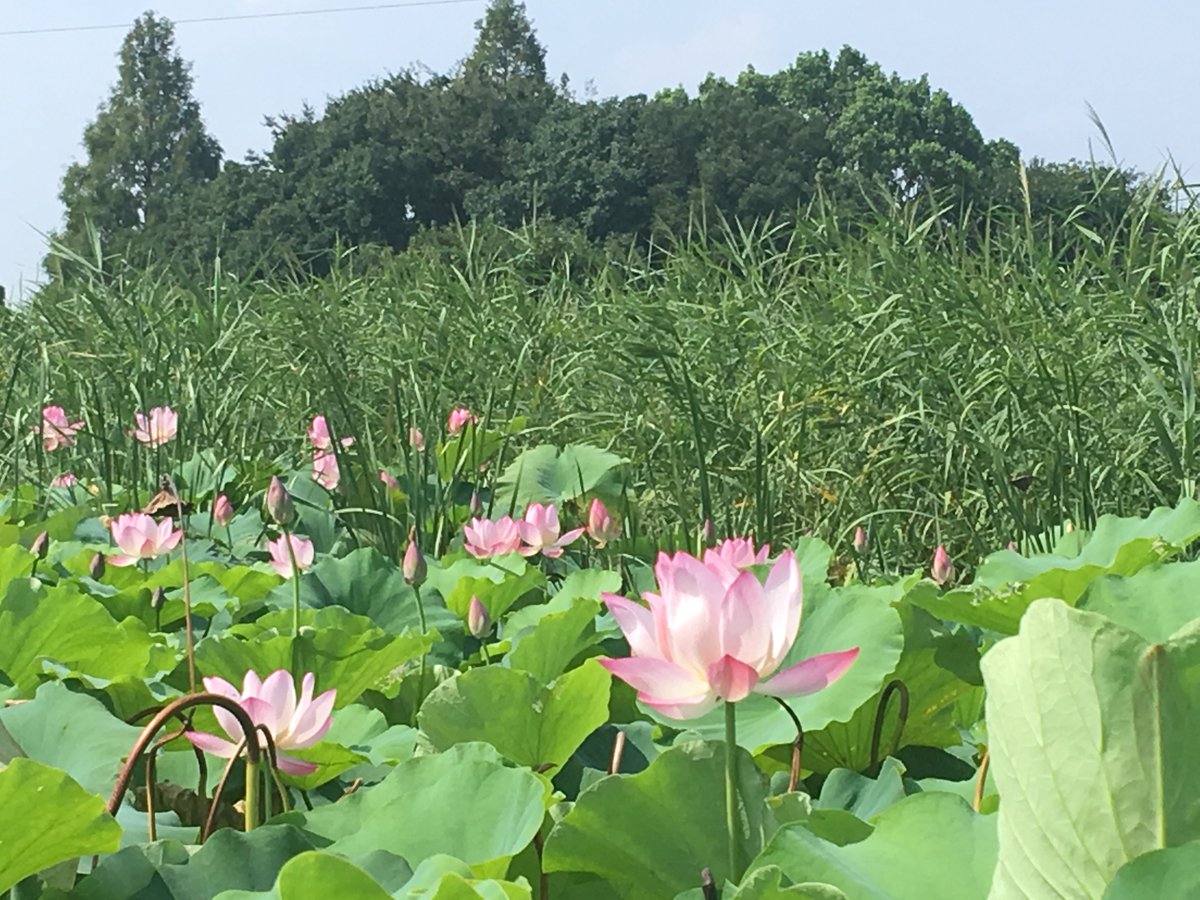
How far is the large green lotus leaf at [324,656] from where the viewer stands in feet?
3.20

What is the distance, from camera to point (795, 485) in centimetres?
329

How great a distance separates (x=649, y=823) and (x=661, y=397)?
3211 millimetres

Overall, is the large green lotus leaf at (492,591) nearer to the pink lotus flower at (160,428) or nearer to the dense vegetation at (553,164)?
the pink lotus flower at (160,428)

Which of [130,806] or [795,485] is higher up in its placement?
[130,806]

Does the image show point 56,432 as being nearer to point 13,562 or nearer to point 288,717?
point 13,562

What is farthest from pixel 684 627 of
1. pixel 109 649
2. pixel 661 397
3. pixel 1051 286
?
pixel 1051 286

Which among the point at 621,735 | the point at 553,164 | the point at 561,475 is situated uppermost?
the point at 553,164

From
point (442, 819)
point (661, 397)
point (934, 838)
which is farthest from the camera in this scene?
point (661, 397)

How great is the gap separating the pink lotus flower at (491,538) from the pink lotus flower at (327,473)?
39.7 inches

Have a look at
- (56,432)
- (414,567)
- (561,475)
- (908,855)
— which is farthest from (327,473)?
(908,855)

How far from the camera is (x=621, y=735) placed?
29.6 inches

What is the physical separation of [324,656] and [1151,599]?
58 cm

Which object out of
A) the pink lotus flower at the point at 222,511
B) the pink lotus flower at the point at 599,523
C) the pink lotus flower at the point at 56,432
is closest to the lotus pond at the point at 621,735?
the pink lotus flower at the point at 599,523

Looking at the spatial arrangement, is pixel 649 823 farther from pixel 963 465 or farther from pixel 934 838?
pixel 963 465
